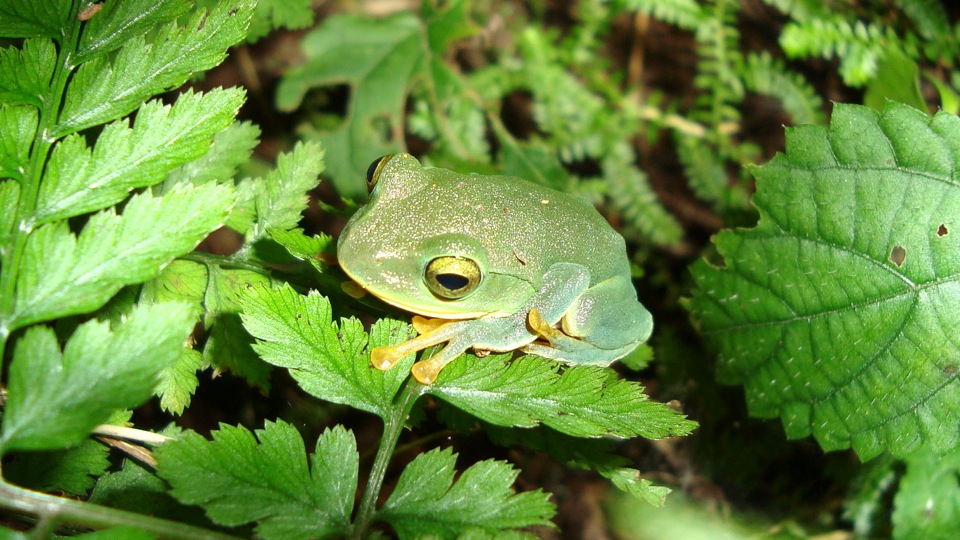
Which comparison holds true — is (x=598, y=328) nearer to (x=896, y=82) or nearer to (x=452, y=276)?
(x=452, y=276)

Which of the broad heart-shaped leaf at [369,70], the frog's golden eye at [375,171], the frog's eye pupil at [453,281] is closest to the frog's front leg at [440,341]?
the frog's eye pupil at [453,281]

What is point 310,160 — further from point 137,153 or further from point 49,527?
point 49,527

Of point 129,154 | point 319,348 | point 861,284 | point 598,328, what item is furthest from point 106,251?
point 861,284

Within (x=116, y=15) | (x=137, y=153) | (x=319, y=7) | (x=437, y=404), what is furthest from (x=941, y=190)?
(x=319, y=7)

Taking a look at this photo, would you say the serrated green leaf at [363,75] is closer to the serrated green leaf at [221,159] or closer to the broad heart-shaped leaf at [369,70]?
the broad heart-shaped leaf at [369,70]

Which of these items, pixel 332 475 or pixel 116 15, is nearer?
pixel 332 475

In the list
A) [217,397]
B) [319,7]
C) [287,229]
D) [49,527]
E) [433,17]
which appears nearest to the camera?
[49,527]
